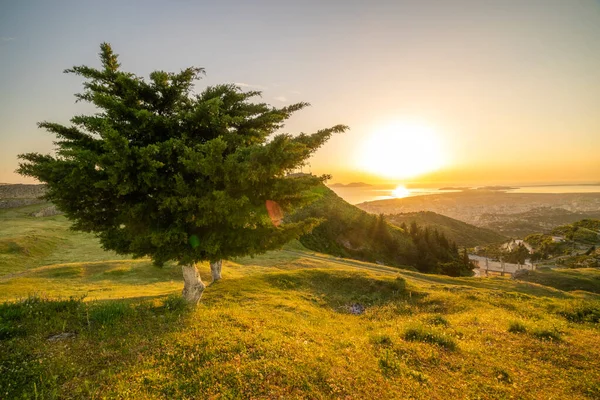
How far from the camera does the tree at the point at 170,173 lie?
11.1m

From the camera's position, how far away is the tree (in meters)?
11.1

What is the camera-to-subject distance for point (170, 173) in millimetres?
13070

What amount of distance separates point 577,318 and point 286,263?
28.6 meters

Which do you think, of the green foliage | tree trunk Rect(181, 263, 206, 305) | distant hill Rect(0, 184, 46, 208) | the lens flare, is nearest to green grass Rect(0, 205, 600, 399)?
tree trunk Rect(181, 263, 206, 305)

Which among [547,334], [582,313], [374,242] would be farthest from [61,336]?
[374,242]

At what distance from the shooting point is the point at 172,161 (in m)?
12.7

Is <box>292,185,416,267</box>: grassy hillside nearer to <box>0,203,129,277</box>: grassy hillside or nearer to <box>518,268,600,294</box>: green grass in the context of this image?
<box>518,268,600,294</box>: green grass

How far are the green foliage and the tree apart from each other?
48 millimetres

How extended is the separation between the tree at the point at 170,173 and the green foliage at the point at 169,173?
48mm

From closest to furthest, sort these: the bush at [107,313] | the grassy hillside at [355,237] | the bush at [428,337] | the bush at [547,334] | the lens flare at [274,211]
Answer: the bush at [107,313] → the bush at [428,337] → the bush at [547,334] → the lens flare at [274,211] → the grassy hillside at [355,237]

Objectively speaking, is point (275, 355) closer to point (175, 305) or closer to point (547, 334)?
point (175, 305)

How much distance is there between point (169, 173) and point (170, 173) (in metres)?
0.05

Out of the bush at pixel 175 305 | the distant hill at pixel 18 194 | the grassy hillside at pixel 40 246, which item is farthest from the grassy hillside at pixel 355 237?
the distant hill at pixel 18 194

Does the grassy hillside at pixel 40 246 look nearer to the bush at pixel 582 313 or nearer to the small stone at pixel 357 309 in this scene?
the small stone at pixel 357 309
